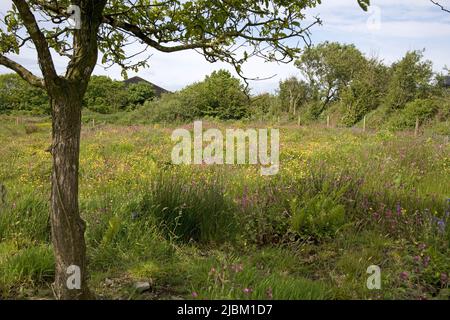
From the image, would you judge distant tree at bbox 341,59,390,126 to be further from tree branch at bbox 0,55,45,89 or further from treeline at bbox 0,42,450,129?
tree branch at bbox 0,55,45,89

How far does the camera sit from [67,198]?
2334 millimetres

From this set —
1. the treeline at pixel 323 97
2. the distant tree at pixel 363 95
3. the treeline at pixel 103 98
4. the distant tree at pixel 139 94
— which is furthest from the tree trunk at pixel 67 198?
the distant tree at pixel 139 94

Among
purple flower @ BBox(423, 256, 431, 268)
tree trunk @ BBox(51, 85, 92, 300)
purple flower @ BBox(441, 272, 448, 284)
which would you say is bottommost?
purple flower @ BBox(441, 272, 448, 284)

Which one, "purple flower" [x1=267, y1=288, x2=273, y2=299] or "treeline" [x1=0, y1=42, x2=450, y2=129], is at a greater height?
"treeline" [x1=0, y1=42, x2=450, y2=129]

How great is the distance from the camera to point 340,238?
3.64 m

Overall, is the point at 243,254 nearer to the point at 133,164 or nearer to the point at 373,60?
the point at 133,164

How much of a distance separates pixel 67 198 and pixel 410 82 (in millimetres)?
28014

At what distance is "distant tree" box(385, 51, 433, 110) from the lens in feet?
84.2

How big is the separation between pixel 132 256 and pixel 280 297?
1411 mm

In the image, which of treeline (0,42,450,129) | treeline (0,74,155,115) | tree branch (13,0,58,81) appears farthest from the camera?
treeline (0,74,155,115)

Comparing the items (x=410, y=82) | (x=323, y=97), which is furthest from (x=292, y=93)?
(x=410, y=82)

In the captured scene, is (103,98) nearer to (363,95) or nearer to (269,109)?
(269,109)

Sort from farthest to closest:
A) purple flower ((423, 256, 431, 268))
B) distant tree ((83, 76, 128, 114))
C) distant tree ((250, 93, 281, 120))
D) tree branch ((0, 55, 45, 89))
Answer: distant tree ((83, 76, 128, 114)), distant tree ((250, 93, 281, 120)), purple flower ((423, 256, 431, 268)), tree branch ((0, 55, 45, 89))

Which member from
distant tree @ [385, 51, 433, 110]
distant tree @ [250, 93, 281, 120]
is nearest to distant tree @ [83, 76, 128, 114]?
distant tree @ [250, 93, 281, 120]
